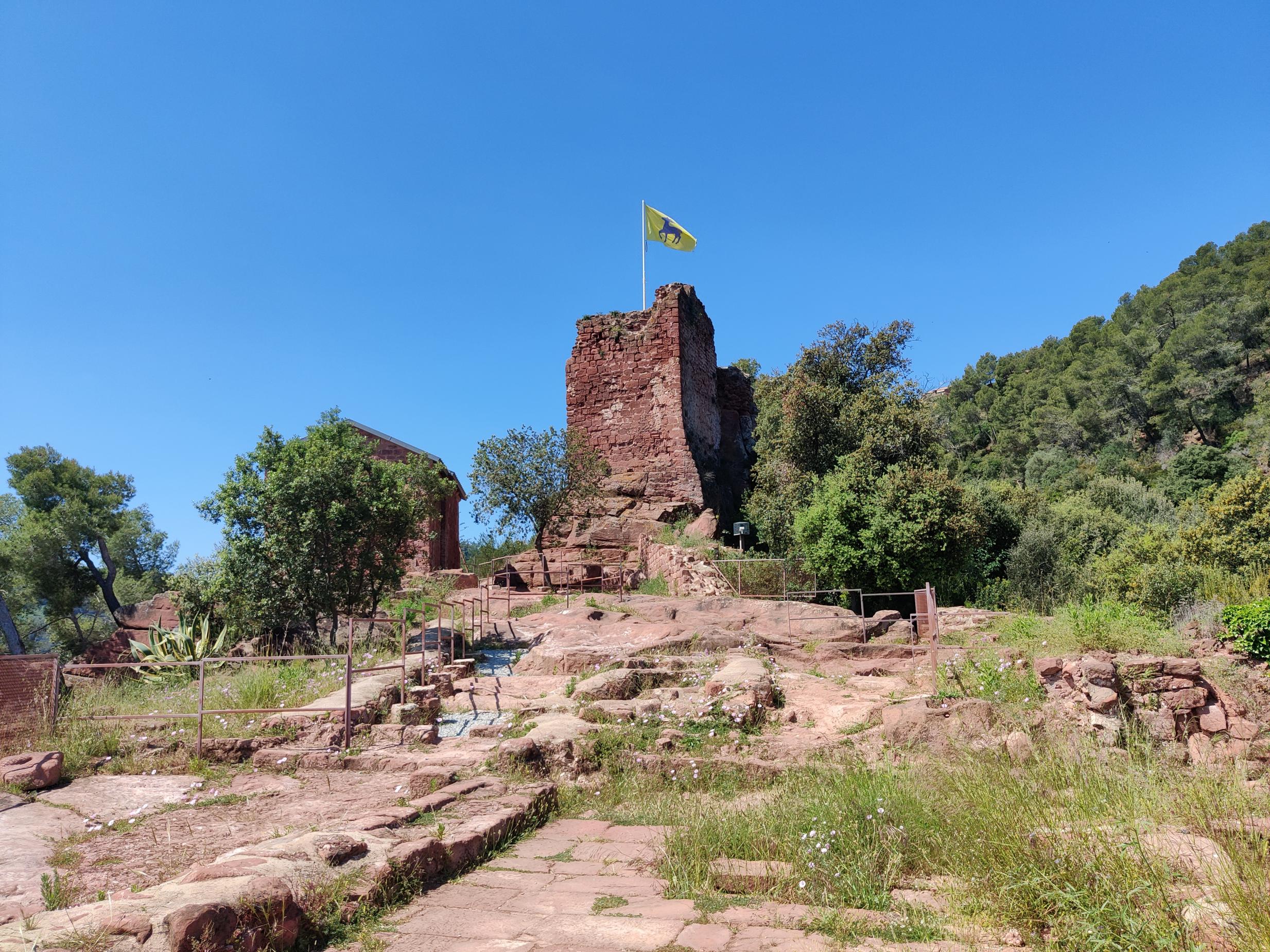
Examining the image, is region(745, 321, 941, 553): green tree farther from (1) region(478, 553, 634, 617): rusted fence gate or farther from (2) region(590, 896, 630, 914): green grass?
(2) region(590, 896, 630, 914): green grass

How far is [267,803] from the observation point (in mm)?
7152

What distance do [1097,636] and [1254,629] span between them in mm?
2244

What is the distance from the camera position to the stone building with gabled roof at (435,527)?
2444 cm

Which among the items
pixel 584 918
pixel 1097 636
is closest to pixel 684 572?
pixel 1097 636

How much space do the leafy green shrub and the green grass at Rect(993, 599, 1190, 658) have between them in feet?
2.12

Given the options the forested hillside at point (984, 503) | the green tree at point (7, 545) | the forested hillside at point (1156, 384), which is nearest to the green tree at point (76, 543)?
the green tree at point (7, 545)

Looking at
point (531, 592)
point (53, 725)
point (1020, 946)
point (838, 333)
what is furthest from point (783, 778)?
point (838, 333)

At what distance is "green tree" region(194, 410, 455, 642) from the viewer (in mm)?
15641

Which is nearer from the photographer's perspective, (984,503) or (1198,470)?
(984,503)

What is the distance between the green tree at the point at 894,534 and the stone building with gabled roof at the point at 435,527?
1113 centimetres

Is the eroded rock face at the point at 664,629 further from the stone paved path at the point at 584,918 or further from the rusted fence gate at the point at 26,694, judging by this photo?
the stone paved path at the point at 584,918

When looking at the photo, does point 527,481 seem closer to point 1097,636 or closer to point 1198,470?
point 1097,636

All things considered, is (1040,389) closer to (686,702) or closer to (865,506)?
(865,506)

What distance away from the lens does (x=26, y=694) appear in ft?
30.1
